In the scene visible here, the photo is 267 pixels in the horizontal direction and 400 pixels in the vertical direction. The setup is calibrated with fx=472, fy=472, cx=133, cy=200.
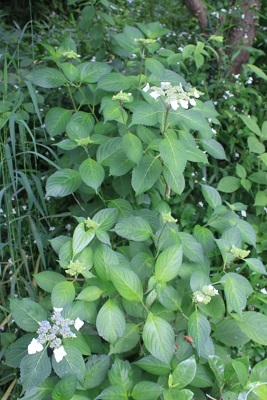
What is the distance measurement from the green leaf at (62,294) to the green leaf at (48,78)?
2.54 feet

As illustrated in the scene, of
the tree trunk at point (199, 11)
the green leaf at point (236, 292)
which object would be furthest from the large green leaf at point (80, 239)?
the tree trunk at point (199, 11)

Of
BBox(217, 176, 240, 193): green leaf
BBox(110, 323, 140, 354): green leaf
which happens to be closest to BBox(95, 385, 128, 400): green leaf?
BBox(110, 323, 140, 354): green leaf

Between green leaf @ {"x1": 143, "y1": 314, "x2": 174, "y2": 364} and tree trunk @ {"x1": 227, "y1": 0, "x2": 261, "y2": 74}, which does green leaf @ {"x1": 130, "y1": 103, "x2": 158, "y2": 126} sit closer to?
green leaf @ {"x1": 143, "y1": 314, "x2": 174, "y2": 364}

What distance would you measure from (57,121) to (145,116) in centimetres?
43

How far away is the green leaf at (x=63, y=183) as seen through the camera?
5.19ft

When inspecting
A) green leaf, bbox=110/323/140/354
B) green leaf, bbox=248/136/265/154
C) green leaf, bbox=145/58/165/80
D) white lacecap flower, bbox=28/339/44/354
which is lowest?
green leaf, bbox=110/323/140/354

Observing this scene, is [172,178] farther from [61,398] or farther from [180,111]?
[61,398]

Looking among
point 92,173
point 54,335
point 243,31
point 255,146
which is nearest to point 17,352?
point 54,335

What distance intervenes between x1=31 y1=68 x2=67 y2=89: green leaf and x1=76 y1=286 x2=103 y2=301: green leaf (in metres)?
0.79

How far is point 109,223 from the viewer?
1493mm

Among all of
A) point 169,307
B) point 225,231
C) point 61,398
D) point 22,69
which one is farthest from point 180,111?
point 22,69

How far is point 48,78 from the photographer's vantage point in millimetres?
1762

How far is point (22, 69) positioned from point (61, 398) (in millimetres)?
1716

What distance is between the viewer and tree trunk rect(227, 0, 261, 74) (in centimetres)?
247
